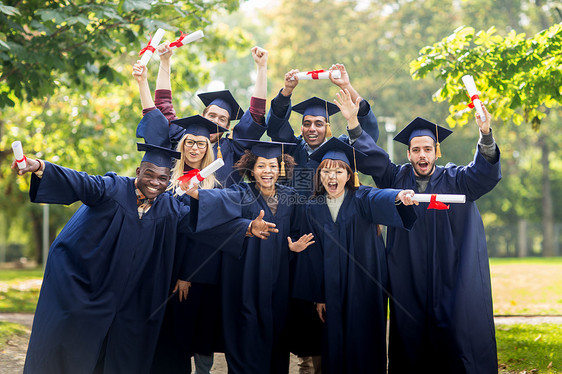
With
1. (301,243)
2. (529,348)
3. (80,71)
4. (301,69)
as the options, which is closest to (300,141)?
(301,243)

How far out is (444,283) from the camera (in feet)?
17.0

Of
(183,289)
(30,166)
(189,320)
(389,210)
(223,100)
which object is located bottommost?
(189,320)

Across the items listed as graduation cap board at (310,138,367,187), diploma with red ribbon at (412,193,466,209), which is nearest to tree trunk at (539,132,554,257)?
graduation cap board at (310,138,367,187)

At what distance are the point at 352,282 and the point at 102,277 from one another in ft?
6.92

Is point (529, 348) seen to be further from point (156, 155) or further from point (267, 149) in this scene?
point (156, 155)

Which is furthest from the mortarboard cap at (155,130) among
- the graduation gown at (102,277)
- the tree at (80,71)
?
the tree at (80,71)

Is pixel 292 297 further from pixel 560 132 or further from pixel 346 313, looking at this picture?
pixel 560 132

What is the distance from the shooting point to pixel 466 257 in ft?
16.8

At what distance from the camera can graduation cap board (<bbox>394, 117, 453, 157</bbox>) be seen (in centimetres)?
543

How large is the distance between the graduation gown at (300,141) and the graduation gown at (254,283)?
16.8 inches

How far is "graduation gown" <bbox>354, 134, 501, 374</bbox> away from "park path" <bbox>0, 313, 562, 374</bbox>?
5.88 ft

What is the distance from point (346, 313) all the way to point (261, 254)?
899mm

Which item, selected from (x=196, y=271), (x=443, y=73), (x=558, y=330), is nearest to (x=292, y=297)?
(x=196, y=271)

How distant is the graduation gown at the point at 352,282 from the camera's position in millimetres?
5090
